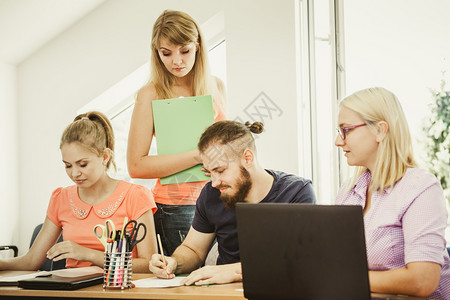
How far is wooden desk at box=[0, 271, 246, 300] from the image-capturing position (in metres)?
1.47

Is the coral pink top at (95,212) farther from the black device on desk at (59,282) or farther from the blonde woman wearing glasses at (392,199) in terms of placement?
the blonde woman wearing glasses at (392,199)

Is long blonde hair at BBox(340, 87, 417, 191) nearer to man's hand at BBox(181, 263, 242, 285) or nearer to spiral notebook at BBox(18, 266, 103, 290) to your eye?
man's hand at BBox(181, 263, 242, 285)

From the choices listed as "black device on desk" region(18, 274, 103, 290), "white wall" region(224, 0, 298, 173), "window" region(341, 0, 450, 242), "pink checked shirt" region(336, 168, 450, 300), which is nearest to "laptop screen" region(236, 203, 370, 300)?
"pink checked shirt" region(336, 168, 450, 300)

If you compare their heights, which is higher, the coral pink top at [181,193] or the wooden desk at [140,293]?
the coral pink top at [181,193]

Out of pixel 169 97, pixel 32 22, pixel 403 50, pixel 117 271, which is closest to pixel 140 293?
pixel 117 271

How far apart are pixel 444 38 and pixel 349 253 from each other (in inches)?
87.7

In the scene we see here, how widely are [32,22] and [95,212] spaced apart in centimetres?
200

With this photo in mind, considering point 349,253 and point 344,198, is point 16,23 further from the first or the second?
point 349,253

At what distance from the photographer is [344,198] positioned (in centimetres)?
179

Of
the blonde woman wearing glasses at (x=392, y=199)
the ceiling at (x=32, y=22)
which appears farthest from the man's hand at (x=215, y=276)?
the ceiling at (x=32, y=22)

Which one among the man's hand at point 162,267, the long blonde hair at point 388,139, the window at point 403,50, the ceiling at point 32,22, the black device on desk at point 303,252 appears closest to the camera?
the black device on desk at point 303,252

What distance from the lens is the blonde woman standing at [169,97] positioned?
2.21m

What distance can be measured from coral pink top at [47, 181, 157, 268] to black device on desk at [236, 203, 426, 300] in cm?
101

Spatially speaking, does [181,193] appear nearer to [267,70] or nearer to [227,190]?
[227,190]
